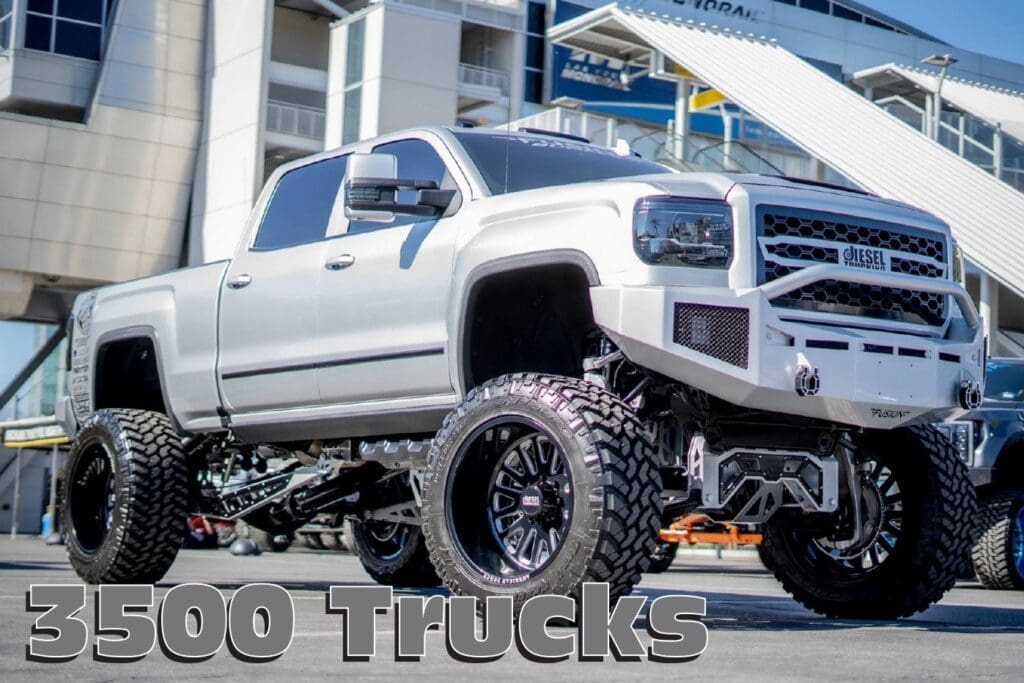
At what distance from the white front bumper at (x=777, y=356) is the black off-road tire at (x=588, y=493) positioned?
11.4 inches

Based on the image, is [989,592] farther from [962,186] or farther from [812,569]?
[962,186]

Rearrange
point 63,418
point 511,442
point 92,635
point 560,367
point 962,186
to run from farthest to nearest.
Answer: point 962,186, point 63,418, point 560,367, point 511,442, point 92,635

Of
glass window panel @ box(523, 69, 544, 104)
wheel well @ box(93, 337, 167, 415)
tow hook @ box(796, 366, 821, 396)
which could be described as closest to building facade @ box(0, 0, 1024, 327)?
glass window panel @ box(523, 69, 544, 104)

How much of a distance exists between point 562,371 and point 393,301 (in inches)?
32.5

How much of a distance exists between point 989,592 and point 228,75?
129 feet

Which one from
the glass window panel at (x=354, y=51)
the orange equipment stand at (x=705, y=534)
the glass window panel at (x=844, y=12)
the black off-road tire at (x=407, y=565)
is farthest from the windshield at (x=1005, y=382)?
the glass window panel at (x=844, y=12)

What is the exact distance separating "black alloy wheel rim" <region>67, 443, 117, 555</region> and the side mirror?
292cm

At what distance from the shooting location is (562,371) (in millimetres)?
6879

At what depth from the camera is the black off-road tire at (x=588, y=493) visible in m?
5.59

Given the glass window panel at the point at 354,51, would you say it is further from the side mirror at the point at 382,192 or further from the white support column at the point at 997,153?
the side mirror at the point at 382,192

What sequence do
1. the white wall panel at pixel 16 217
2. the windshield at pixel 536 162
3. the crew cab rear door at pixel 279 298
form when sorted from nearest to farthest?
the windshield at pixel 536 162 < the crew cab rear door at pixel 279 298 < the white wall panel at pixel 16 217

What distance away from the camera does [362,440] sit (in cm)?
781

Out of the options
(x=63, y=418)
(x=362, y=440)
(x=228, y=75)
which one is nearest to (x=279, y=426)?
(x=362, y=440)

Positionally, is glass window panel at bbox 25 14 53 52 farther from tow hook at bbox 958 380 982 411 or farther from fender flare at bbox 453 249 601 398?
tow hook at bbox 958 380 982 411
